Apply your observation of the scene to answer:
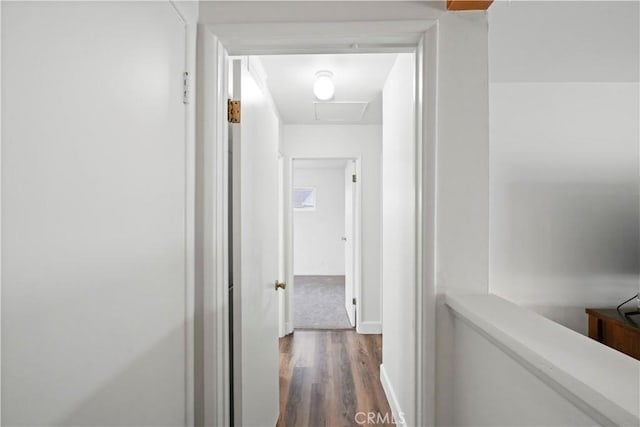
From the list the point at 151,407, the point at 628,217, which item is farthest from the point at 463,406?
the point at 628,217

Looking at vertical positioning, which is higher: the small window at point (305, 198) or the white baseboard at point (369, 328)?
the small window at point (305, 198)

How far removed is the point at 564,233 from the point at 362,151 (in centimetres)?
206

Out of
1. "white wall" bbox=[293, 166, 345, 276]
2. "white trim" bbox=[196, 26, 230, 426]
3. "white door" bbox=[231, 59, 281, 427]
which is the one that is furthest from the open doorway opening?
"white trim" bbox=[196, 26, 230, 426]

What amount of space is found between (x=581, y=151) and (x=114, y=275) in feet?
8.16

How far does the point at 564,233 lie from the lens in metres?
1.87

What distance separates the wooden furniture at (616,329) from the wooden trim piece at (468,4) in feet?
5.25

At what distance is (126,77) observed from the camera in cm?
68

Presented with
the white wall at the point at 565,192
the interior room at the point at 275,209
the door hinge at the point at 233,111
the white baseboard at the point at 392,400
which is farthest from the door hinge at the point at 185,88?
the white baseboard at the point at 392,400

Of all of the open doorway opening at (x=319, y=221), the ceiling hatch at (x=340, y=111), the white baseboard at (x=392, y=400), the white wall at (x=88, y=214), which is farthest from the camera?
the open doorway opening at (x=319, y=221)

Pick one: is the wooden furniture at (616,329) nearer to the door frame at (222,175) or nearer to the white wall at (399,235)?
the white wall at (399,235)

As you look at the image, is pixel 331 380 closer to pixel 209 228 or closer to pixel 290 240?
pixel 290 240

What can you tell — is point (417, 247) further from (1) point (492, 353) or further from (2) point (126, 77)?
(2) point (126, 77)

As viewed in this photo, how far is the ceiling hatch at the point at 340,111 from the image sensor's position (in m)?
2.79

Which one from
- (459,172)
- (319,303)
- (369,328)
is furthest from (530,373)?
(319,303)
